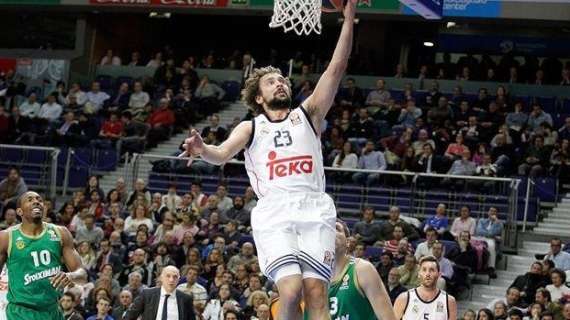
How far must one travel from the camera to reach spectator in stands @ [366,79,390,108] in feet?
82.2

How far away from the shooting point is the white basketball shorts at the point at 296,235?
7414 millimetres

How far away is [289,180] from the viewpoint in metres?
7.62

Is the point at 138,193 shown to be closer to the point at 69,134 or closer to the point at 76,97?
the point at 69,134

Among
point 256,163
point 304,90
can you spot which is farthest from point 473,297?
point 256,163

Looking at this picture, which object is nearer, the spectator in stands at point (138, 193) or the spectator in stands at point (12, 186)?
the spectator in stands at point (138, 193)

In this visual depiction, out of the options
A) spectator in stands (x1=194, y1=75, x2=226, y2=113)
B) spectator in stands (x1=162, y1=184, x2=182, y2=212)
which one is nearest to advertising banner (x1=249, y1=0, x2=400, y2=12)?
spectator in stands (x1=194, y1=75, x2=226, y2=113)

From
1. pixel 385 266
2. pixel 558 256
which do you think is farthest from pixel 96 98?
pixel 558 256

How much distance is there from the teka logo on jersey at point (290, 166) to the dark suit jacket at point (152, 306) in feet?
20.8

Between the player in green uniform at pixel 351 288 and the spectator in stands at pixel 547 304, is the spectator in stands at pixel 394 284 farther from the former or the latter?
the player in green uniform at pixel 351 288

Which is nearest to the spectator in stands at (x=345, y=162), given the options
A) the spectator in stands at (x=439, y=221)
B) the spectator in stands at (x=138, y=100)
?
the spectator in stands at (x=439, y=221)

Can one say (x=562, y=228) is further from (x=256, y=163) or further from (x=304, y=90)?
(x=256, y=163)

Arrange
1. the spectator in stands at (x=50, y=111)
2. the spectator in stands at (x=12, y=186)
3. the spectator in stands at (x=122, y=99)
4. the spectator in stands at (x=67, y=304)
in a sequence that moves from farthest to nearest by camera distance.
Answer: the spectator in stands at (x=122, y=99)
the spectator in stands at (x=50, y=111)
the spectator in stands at (x=12, y=186)
the spectator in stands at (x=67, y=304)

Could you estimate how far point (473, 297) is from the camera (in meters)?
19.0

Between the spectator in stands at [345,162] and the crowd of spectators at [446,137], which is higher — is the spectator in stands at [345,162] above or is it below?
below
